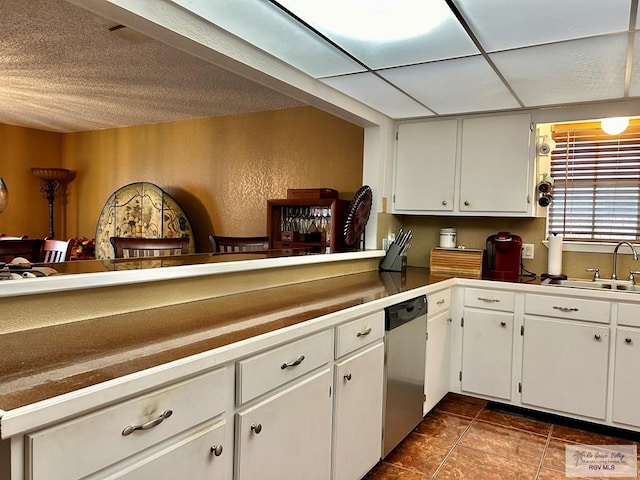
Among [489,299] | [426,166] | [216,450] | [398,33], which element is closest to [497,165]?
[426,166]

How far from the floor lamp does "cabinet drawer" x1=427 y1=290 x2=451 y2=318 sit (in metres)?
4.64

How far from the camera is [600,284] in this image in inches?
116

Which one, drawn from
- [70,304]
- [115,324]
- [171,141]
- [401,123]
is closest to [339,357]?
[115,324]

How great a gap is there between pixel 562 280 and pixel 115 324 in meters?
2.74

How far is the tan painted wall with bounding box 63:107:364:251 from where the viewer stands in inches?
156

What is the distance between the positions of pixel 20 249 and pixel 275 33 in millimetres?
1685

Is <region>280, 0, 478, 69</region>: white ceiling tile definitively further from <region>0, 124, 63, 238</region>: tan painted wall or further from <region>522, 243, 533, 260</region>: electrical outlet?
<region>0, 124, 63, 238</region>: tan painted wall

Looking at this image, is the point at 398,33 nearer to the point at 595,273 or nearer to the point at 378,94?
the point at 378,94

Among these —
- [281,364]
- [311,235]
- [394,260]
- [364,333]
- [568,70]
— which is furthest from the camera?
[311,235]

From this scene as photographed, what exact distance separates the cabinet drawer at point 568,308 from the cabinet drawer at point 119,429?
2172 millimetres

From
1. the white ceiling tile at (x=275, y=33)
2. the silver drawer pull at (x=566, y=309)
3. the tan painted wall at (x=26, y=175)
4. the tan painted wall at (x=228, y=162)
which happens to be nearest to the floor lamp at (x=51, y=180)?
the tan painted wall at (x=26, y=175)

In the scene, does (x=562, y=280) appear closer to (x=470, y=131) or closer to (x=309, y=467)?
(x=470, y=131)

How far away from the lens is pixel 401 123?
11.6ft

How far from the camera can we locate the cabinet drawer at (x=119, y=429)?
902 mm
